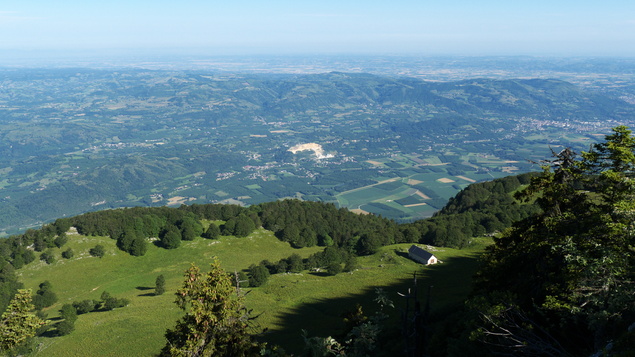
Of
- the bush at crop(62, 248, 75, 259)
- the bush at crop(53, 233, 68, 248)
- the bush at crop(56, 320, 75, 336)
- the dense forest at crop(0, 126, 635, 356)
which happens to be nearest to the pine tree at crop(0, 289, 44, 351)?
→ the dense forest at crop(0, 126, 635, 356)

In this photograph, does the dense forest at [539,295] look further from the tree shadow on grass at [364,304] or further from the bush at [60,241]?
the bush at [60,241]

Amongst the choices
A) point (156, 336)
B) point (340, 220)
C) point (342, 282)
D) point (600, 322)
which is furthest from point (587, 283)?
point (340, 220)

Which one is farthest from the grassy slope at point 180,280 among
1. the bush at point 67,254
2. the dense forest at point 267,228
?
the dense forest at point 267,228

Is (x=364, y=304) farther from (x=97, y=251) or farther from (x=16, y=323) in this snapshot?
(x=97, y=251)

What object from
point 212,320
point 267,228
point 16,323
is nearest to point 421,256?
point 267,228

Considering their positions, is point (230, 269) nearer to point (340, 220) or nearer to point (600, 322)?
point (340, 220)
